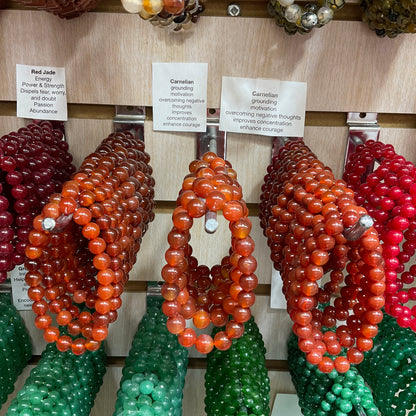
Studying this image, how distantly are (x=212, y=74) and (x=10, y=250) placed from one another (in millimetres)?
385

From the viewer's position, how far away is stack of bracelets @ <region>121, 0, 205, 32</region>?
427mm

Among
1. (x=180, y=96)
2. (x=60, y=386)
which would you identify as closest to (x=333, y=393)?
(x=60, y=386)

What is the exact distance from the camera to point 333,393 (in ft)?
1.94

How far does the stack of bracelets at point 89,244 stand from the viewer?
43 cm

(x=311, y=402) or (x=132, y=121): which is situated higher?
(x=132, y=121)

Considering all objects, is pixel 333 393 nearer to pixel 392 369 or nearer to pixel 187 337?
pixel 392 369

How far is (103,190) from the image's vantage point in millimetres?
446

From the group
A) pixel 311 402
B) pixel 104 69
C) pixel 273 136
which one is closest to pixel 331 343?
pixel 311 402

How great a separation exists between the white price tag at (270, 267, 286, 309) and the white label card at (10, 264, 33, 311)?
43 cm

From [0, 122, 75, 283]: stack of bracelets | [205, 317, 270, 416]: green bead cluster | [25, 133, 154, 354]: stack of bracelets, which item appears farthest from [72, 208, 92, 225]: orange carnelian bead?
[205, 317, 270, 416]: green bead cluster

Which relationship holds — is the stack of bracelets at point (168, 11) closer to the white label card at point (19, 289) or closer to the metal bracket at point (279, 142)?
the metal bracket at point (279, 142)

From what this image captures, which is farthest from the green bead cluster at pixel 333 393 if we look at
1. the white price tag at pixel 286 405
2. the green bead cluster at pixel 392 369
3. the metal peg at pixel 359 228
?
the metal peg at pixel 359 228

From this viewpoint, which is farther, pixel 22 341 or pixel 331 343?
pixel 22 341

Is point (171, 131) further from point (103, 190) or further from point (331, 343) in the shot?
point (331, 343)
